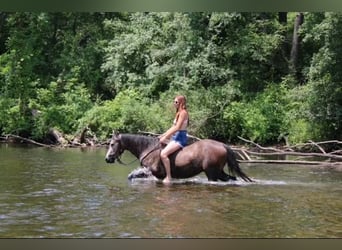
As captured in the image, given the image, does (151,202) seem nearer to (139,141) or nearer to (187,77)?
(139,141)

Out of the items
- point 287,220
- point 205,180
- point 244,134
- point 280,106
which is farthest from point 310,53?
point 287,220

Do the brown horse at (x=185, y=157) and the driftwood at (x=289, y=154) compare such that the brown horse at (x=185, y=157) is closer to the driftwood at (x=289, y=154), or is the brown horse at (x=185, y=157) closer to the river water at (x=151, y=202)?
the river water at (x=151, y=202)

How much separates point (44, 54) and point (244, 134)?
2333 millimetres

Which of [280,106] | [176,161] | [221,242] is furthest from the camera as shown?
[280,106]

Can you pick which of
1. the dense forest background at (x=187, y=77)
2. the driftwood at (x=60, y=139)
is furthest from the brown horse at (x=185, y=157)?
the driftwood at (x=60, y=139)

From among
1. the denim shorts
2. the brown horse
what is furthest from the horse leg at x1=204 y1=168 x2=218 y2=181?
the denim shorts

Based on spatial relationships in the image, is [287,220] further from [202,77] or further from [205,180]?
[202,77]

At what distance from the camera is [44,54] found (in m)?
6.93

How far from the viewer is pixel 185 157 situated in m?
6.20

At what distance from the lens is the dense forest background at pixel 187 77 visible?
6.73m

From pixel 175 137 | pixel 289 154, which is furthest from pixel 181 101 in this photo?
pixel 289 154

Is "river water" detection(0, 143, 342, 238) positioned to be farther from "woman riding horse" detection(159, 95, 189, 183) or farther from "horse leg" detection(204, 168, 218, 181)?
"woman riding horse" detection(159, 95, 189, 183)

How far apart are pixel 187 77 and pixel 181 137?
0.91 metres

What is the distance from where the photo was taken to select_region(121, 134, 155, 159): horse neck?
630 centimetres
